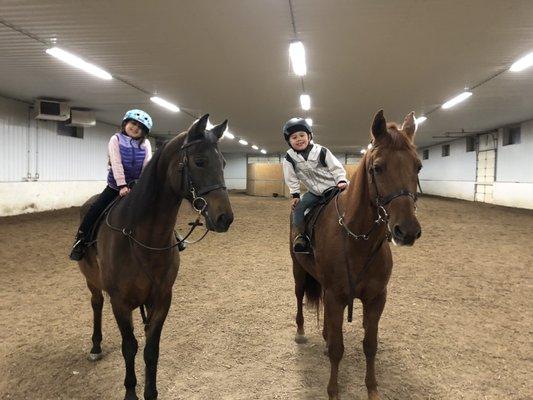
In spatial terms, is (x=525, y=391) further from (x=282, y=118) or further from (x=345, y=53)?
(x=282, y=118)

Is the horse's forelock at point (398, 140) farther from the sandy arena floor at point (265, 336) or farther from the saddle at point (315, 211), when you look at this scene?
the sandy arena floor at point (265, 336)

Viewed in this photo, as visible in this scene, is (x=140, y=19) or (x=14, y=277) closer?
(x=14, y=277)

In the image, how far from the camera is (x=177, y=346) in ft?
11.2

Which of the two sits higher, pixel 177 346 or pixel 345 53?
pixel 345 53

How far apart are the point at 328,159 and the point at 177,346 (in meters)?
2.29

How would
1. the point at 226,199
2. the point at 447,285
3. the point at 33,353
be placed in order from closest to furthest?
1. the point at 226,199
2. the point at 33,353
3. the point at 447,285

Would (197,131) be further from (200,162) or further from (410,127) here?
(410,127)

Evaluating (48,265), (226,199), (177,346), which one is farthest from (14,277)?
(226,199)

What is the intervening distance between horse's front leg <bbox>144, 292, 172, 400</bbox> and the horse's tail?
1.60 metres

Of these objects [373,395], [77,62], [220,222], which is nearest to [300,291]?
[373,395]

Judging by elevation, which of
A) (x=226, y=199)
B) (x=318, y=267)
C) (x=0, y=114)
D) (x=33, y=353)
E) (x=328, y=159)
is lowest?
(x=33, y=353)

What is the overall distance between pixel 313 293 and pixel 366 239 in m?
1.31

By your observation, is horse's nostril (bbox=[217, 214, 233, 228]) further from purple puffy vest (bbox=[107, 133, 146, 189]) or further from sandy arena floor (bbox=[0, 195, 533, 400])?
sandy arena floor (bbox=[0, 195, 533, 400])

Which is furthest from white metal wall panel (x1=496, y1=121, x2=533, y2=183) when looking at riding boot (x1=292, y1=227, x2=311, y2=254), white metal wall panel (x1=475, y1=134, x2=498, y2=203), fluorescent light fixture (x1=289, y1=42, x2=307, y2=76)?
riding boot (x1=292, y1=227, x2=311, y2=254)
